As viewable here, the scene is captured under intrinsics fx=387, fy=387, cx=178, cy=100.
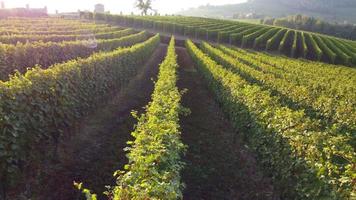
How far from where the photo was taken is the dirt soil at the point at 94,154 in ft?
34.2

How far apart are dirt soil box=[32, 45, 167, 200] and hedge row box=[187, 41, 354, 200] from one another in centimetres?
450

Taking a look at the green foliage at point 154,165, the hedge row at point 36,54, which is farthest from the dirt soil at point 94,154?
the hedge row at point 36,54

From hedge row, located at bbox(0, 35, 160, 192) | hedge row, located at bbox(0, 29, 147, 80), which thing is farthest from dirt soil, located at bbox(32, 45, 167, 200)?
hedge row, located at bbox(0, 29, 147, 80)

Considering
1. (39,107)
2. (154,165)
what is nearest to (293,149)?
(154,165)

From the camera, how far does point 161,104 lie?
11789 millimetres

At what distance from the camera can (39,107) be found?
11008 millimetres

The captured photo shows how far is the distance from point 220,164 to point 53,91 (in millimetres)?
6039

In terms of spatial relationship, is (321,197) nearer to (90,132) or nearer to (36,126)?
(36,126)

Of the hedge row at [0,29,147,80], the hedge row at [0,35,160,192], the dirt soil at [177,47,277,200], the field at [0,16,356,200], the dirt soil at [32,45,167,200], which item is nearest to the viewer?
the field at [0,16,356,200]

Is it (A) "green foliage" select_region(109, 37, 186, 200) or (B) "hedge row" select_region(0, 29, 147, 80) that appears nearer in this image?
(A) "green foliage" select_region(109, 37, 186, 200)

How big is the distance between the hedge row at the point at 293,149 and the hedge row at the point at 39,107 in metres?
6.21

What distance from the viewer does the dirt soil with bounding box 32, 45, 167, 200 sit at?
10414mm

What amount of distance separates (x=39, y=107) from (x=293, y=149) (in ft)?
23.0

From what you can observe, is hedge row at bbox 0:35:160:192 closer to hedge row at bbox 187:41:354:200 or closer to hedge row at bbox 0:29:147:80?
hedge row at bbox 0:29:147:80
